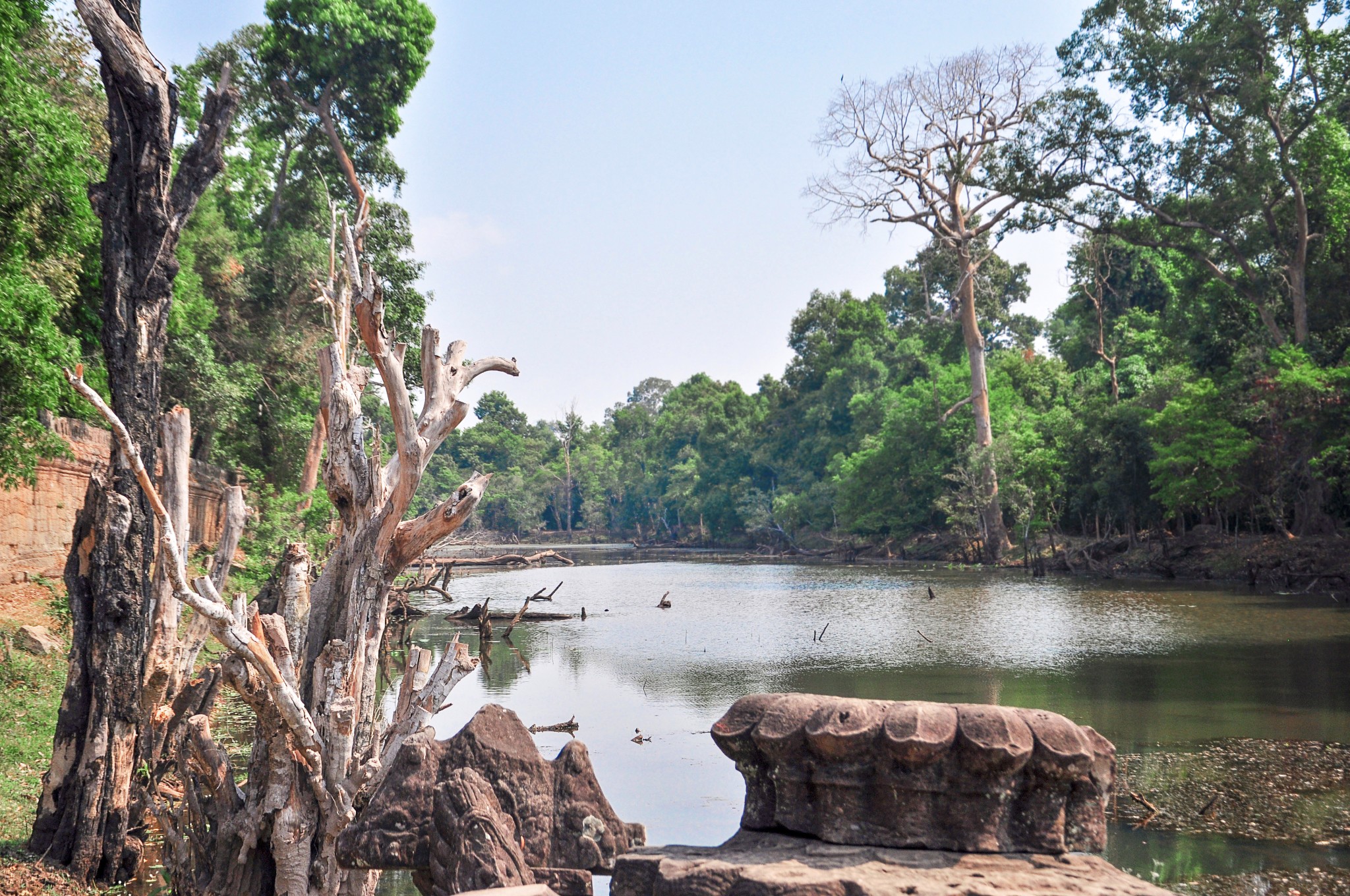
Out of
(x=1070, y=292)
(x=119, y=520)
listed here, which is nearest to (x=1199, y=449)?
(x=1070, y=292)

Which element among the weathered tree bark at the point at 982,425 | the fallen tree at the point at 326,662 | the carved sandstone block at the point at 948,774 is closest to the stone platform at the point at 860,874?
the carved sandstone block at the point at 948,774

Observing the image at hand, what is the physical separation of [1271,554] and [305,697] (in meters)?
28.4

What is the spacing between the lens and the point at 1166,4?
29.1m

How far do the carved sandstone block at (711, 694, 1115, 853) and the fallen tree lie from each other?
9.49ft

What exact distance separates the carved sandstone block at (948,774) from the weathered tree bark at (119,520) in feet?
15.2

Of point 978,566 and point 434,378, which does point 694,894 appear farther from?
point 978,566

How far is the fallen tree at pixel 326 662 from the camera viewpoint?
509 centimetres

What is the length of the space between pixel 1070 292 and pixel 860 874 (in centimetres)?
4867

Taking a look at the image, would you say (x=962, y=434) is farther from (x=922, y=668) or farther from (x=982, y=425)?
(x=922, y=668)

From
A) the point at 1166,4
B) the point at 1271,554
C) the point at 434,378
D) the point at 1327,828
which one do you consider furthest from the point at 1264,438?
the point at 434,378

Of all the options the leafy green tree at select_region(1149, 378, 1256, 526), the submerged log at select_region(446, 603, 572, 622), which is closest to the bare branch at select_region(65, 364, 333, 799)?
the submerged log at select_region(446, 603, 572, 622)

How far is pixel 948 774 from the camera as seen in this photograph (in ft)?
10.1

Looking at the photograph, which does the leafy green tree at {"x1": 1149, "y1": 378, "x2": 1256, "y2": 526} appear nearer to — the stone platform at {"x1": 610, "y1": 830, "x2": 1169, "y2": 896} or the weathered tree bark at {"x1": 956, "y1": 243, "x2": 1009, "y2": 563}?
the weathered tree bark at {"x1": 956, "y1": 243, "x2": 1009, "y2": 563}

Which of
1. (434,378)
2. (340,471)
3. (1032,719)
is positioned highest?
(434,378)
